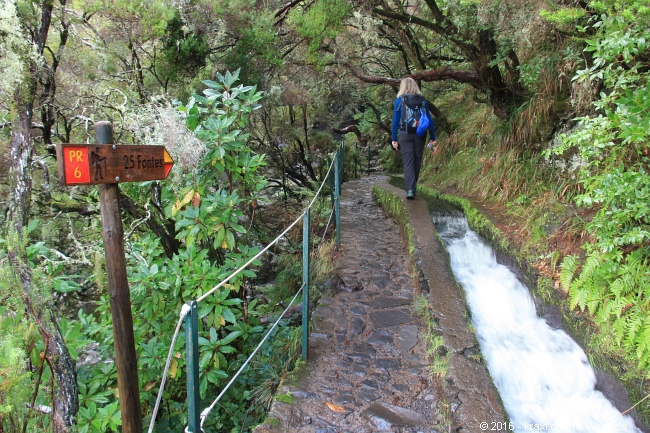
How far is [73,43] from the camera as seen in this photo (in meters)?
4.65

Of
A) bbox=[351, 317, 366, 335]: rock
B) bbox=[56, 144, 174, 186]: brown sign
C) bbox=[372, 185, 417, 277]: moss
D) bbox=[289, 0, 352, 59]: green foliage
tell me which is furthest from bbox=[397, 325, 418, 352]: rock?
bbox=[289, 0, 352, 59]: green foliage

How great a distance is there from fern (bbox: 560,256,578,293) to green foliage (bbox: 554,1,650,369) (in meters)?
0.03

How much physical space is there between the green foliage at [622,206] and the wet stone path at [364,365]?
1.57 m

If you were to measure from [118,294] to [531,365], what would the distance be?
11.8 feet

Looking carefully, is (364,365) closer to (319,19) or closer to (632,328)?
(632,328)

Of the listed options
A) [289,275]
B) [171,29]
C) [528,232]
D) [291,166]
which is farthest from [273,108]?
[528,232]

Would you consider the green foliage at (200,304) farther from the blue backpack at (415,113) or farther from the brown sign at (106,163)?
the blue backpack at (415,113)

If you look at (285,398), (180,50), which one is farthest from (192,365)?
(180,50)

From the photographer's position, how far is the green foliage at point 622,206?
10.2 ft

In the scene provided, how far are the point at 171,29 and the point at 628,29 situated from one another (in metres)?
5.02

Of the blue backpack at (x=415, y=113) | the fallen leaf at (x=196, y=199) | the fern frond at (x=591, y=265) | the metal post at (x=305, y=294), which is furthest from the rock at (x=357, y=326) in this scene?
the blue backpack at (x=415, y=113)

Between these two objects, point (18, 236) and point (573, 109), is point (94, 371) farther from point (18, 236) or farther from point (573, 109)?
point (573, 109)

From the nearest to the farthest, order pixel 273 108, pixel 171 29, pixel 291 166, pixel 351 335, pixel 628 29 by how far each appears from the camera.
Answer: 1. pixel 628 29
2. pixel 351 335
3. pixel 171 29
4. pixel 273 108
5. pixel 291 166

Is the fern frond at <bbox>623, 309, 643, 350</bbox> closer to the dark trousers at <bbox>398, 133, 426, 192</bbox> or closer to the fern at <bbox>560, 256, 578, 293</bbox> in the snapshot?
the fern at <bbox>560, 256, 578, 293</bbox>
